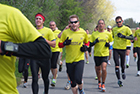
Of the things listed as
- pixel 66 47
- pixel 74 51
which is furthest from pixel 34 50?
pixel 66 47

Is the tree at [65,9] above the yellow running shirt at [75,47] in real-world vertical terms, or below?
above

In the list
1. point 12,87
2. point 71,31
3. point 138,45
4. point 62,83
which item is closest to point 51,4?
point 138,45

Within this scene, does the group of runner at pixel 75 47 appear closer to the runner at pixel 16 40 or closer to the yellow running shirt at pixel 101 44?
the yellow running shirt at pixel 101 44

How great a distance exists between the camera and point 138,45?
11.0 meters

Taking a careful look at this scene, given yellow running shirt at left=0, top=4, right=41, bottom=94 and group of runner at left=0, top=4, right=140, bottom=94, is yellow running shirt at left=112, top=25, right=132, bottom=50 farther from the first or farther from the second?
yellow running shirt at left=0, top=4, right=41, bottom=94

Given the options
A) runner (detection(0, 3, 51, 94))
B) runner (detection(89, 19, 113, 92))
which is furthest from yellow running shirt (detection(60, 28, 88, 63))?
runner (detection(0, 3, 51, 94))

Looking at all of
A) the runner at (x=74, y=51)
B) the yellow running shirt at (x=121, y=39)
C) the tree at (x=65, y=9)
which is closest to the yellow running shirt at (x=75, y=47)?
the runner at (x=74, y=51)

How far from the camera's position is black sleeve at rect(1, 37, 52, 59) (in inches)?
74.3

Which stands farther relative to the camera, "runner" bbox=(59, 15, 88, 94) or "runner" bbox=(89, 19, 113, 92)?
"runner" bbox=(89, 19, 113, 92)

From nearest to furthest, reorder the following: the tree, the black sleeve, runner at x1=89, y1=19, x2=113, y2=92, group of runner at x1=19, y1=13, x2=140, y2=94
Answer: the black sleeve
group of runner at x1=19, y1=13, x2=140, y2=94
runner at x1=89, y1=19, x2=113, y2=92
the tree

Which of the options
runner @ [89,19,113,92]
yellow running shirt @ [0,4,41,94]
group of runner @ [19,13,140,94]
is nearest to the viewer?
yellow running shirt @ [0,4,41,94]

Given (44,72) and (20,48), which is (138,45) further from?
(20,48)

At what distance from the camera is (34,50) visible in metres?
1.92

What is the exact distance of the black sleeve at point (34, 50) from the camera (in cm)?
189
